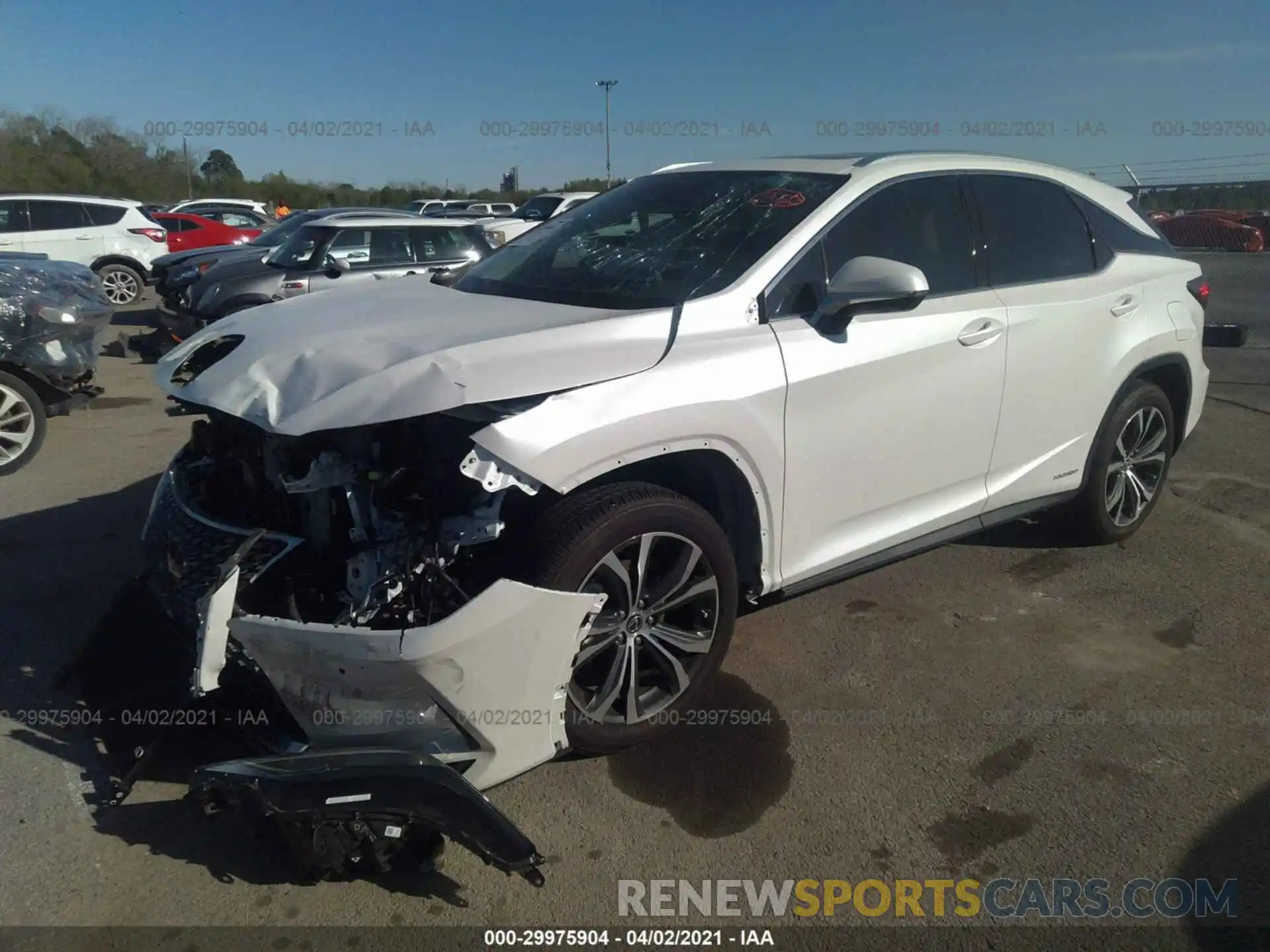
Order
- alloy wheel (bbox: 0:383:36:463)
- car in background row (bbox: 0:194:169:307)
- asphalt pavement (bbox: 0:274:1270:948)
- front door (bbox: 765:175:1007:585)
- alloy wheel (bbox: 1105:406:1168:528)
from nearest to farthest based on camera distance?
1. asphalt pavement (bbox: 0:274:1270:948)
2. front door (bbox: 765:175:1007:585)
3. alloy wheel (bbox: 1105:406:1168:528)
4. alloy wheel (bbox: 0:383:36:463)
5. car in background row (bbox: 0:194:169:307)

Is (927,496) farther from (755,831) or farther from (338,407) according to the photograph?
(338,407)

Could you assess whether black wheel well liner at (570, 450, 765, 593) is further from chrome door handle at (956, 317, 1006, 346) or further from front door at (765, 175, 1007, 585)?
chrome door handle at (956, 317, 1006, 346)

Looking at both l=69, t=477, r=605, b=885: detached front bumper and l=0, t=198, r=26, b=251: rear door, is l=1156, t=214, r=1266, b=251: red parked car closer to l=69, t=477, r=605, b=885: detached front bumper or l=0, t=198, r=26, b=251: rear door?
l=0, t=198, r=26, b=251: rear door

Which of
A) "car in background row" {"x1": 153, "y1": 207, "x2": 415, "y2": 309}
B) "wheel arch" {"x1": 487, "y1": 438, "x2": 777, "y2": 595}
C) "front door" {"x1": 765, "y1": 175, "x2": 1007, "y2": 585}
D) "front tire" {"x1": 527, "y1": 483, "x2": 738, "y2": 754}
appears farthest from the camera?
"car in background row" {"x1": 153, "y1": 207, "x2": 415, "y2": 309}

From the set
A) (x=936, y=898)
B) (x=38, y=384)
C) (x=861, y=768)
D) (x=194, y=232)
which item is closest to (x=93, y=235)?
(x=194, y=232)

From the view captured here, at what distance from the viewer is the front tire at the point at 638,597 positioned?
2791 mm

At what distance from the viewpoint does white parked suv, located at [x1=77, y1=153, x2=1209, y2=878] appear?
2.65 metres

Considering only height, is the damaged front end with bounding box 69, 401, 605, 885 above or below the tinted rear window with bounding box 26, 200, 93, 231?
below

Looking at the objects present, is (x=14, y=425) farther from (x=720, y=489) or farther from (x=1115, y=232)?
(x=1115, y=232)

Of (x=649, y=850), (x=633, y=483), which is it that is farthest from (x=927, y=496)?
(x=649, y=850)

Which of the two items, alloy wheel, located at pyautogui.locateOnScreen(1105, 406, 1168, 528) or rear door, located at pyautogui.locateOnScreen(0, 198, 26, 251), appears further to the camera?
rear door, located at pyautogui.locateOnScreen(0, 198, 26, 251)

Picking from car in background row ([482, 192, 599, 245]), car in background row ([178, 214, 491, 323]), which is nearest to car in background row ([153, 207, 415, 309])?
car in background row ([178, 214, 491, 323])

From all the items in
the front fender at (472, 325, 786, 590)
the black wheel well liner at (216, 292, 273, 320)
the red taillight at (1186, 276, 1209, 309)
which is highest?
the red taillight at (1186, 276, 1209, 309)

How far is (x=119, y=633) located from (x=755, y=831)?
238cm
